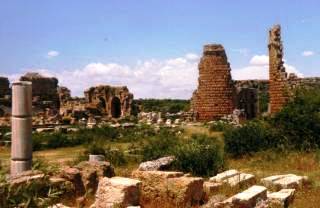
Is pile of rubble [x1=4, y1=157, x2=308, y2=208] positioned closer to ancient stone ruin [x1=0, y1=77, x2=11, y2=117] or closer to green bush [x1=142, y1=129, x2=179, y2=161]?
green bush [x1=142, y1=129, x2=179, y2=161]

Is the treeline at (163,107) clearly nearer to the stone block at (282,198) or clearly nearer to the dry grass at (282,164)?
the dry grass at (282,164)

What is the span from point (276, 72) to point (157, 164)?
1087 centimetres

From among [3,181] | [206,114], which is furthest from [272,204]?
[206,114]

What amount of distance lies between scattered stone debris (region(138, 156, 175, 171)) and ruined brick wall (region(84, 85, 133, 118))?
2995cm

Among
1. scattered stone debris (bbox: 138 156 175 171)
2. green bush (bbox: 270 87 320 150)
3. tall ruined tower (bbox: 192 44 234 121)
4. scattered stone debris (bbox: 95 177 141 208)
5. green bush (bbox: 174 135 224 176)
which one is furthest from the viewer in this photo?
tall ruined tower (bbox: 192 44 234 121)

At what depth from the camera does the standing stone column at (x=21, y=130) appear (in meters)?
10.7

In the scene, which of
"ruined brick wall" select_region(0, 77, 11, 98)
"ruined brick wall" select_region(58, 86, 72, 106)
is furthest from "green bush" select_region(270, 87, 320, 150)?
"ruined brick wall" select_region(0, 77, 11, 98)

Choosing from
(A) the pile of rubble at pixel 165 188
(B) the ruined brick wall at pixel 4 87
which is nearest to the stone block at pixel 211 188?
(A) the pile of rubble at pixel 165 188

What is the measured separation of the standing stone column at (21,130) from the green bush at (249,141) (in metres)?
6.61

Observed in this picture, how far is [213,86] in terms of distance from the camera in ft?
89.0

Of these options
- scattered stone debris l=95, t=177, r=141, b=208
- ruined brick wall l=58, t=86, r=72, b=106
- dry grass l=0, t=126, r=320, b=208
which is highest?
ruined brick wall l=58, t=86, r=72, b=106

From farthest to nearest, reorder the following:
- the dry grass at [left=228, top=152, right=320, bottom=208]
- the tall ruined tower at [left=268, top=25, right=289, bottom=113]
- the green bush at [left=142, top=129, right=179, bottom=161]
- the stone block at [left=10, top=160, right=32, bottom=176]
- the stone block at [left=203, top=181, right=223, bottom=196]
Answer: the tall ruined tower at [left=268, top=25, right=289, bottom=113] → the green bush at [left=142, top=129, right=179, bottom=161] → the dry grass at [left=228, top=152, right=320, bottom=208] → the stone block at [left=10, top=160, right=32, bottom=176] → the stone block at [left=203, top=181, right=223, bottom=196]

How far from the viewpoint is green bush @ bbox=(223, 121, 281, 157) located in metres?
14.9

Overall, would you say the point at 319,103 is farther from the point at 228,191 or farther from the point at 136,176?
the point at 136,176
